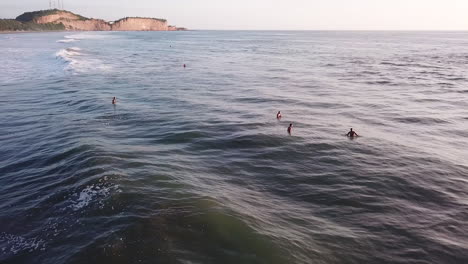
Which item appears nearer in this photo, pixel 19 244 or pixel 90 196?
pixel 19 244

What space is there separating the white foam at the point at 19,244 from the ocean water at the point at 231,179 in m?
0.05

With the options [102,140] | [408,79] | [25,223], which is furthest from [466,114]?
[25,223]

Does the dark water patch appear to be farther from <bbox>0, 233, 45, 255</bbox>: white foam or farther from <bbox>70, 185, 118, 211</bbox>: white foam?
<bbox>0, 233, 45, 255</bbox>: white foam

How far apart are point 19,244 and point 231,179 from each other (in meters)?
8.70

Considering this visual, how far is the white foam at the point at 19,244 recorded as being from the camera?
1105 centimetres

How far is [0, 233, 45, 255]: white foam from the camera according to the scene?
36.3 ft

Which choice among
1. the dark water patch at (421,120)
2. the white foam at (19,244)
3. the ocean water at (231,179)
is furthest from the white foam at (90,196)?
the dark water patch at (421,120)

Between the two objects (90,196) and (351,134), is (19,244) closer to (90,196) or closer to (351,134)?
(90,196)

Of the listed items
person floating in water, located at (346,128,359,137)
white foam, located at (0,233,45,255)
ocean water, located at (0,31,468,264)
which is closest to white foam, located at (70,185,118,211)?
ocean water, located at (0,31,468,264)

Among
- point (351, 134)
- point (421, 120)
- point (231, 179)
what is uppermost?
point (421, 120)

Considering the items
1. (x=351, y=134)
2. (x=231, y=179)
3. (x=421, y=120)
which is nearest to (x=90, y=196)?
(x=231, y=179)

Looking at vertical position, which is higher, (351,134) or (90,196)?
(351,134)

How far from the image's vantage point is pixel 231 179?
16938mm

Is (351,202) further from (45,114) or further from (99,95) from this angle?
(99,95)
